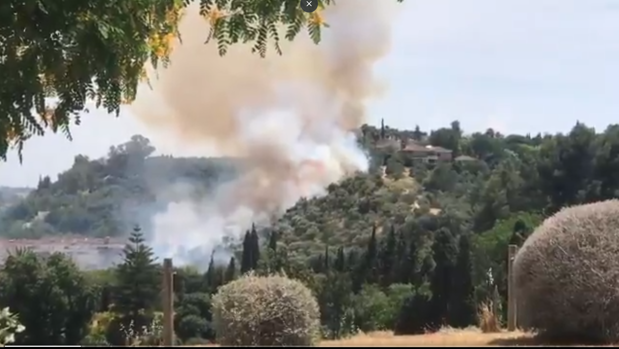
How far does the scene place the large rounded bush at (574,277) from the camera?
10.7m

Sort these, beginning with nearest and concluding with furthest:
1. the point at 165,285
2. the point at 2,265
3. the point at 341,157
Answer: the point at 165,285 < the point at 2,265 < the point at 341,157

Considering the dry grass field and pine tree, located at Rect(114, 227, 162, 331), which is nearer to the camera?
the dry grass field

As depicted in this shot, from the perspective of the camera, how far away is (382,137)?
2130 inches

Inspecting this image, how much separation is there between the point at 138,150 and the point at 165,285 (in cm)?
2910

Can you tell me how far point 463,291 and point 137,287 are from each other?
28.8 feet

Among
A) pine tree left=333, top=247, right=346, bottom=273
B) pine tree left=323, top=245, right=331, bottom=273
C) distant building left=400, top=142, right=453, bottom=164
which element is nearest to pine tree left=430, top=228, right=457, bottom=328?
pine tree left=333, top=247, right=346, bottom=273

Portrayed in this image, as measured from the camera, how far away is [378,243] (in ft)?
129

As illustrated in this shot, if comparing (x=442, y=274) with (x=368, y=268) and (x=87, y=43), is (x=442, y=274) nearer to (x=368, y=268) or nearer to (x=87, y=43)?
(x=368, y=268)

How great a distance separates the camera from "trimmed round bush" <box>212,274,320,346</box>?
10.1 metres

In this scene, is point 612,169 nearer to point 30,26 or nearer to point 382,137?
point 382,137

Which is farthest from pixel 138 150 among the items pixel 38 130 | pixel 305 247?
pixel 38 130

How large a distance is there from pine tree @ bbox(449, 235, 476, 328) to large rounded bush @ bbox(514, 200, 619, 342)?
6333 mm

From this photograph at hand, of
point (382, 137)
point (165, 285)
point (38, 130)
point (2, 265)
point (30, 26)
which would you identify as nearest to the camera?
point (30, 26)

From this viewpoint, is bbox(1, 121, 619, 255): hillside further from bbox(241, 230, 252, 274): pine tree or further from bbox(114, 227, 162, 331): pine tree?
bbox(114, 227, 162, 331): pine tree
